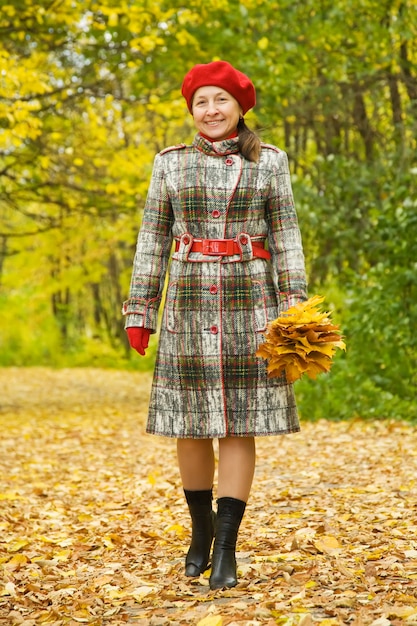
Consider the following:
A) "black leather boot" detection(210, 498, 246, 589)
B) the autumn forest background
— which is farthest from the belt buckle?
the autumn forest background

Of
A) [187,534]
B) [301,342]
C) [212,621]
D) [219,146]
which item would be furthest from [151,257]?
[187,534]

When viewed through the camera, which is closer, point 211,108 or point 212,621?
point 212,621

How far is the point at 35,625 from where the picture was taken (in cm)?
296

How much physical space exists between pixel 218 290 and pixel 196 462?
68 cm

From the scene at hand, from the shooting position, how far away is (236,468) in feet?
10.5

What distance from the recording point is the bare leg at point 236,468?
10.5 feet

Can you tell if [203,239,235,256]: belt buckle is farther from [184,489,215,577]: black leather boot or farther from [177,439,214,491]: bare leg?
[184,489,215,577]: black leather boot

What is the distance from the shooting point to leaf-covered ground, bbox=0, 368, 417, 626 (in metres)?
2.94

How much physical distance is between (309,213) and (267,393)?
633 cm

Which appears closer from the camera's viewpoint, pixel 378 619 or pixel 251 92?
pixel 378 619

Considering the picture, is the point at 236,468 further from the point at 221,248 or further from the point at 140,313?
the point at 221,248

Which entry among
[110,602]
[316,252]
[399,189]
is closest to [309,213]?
[316,252]

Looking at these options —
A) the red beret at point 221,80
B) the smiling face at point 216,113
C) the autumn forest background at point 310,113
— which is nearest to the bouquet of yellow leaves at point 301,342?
the smiling face at point 216,113

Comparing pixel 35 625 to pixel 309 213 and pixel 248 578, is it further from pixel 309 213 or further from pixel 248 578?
pixel 309 213
